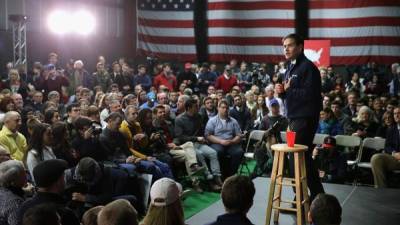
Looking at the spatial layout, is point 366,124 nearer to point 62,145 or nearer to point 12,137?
point 62,145

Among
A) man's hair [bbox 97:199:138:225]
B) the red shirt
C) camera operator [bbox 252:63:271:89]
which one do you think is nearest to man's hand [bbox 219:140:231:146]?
man's hair [bbox 97:199:138:225]

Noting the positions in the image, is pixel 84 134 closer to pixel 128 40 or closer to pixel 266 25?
pixel 266 25

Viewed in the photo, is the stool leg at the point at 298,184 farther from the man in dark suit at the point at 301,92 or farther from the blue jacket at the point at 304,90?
the blue jacket at the point at 304,90

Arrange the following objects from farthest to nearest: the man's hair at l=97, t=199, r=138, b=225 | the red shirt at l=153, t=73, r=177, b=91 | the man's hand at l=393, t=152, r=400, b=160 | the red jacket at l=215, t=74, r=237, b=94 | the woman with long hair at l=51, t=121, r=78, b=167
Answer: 1. the red shirt at l=153, t=73, r=177, b=91
2. the red jacket at l=215, t=74, r=237, b=94
3. the man's hand at l=393, t=152, r=400, b=160
4. the woman with long hair at l=51, t=121, r=78, b=167
5. the man's hair at l=97, t=199, r=138, b=225

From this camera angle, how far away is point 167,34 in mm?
15680

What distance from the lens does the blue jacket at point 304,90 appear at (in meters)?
4.48

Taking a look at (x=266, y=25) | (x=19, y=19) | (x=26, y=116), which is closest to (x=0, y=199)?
(x=26, y=116)

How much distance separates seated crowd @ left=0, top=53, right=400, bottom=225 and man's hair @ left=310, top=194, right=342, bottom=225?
1.18 ft

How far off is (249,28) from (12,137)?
9.91 metres

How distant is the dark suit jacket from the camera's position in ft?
Answer: 24.2

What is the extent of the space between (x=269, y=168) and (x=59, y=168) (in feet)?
14.5

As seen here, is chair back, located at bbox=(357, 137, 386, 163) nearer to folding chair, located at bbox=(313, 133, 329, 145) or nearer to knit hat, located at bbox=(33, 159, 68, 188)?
folding chair, located at bbox=(313, 133, 329, 145)

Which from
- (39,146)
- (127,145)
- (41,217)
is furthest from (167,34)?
(41,217)

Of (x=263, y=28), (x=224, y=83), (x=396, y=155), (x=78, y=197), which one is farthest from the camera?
(x=263, y=28)
